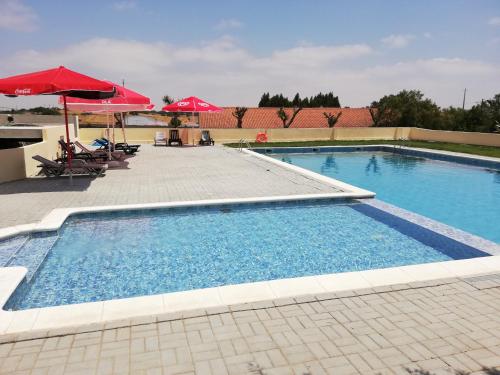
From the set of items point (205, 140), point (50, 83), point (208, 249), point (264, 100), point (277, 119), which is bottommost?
point (208, 249)

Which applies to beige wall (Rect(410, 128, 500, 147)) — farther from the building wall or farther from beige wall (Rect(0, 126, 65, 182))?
beige wall (Rect(0, 126, 65, 182))

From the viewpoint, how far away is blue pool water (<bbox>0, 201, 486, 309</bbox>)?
5004mm

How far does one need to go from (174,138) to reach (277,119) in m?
22.0

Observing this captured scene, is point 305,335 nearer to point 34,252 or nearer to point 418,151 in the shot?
point 34,252

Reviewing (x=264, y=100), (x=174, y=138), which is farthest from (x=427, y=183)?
(x=264, y=100)

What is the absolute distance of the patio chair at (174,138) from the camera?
22109mm

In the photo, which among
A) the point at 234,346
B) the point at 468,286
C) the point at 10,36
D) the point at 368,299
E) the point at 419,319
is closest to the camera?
the point at 234,346

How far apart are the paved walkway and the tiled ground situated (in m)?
4.62

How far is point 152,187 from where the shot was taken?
990 cm

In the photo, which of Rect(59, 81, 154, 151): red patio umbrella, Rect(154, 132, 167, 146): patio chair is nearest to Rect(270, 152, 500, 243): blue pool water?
Rect(154, 132, 167, 146): patio chair

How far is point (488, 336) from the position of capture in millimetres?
3355

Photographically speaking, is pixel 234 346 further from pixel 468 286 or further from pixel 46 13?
pixel 46 13

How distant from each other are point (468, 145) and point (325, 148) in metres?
9.90

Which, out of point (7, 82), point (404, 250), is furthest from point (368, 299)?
point (7, 82)
